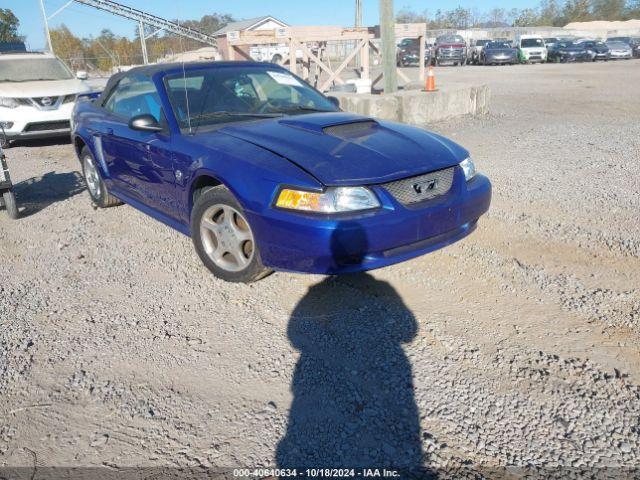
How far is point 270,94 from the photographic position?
15.3ft

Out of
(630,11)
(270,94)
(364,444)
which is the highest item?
(630,11)

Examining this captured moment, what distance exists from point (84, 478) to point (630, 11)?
110 metres

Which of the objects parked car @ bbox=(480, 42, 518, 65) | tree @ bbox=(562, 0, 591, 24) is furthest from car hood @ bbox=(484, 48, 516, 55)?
tree @ bbox=(562, 0, 591, 24)

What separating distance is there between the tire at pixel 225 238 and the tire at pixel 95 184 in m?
2.14

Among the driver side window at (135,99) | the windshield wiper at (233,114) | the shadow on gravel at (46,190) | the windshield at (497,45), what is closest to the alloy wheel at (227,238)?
the windshield wiper at (233,114)

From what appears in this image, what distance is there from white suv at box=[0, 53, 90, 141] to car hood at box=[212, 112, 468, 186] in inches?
279

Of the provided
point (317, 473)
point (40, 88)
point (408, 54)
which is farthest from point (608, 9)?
point (317, 473)

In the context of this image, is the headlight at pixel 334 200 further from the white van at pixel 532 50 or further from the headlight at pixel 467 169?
the white van at pixel 532 50

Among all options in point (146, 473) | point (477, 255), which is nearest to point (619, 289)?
point (477, 255)

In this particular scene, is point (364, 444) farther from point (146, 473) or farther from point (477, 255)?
point (477, 255)

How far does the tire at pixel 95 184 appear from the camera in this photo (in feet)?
18.4

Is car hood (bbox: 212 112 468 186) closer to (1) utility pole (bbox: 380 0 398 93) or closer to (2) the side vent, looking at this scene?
(2) the side vent

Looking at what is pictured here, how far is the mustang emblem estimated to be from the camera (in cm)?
334

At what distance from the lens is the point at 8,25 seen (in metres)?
50.7
